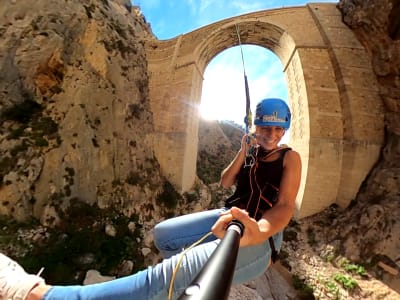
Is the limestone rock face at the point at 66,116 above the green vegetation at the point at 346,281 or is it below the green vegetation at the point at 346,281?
above

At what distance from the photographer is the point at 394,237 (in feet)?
31.3

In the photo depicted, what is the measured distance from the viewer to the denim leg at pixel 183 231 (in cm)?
245

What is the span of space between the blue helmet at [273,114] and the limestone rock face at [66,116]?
8268mm

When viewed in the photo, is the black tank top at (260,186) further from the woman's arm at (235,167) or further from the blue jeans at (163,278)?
the blue jeans at (163,278)

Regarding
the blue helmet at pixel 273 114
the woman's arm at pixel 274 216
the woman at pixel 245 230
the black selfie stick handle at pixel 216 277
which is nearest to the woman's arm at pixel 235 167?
the woman at pixel 245 230

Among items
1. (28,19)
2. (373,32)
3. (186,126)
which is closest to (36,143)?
(28,19)

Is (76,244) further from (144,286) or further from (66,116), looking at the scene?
(144,286)

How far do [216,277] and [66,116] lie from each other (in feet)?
35.4

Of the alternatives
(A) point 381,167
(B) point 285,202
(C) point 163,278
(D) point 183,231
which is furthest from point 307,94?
(C) point 163,278

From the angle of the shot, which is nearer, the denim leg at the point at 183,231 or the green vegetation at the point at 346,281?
the denim leg at the point at 183,231

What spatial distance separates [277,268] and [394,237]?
4743 mm

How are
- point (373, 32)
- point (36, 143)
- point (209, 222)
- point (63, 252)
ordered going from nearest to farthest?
point (209, 222), point (63, 252), point (36, 143), point (373, 32)

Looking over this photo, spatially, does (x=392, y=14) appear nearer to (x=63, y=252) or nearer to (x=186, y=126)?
(x=186, y=126)

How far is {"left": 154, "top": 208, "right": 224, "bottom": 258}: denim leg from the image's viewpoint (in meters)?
2.45
